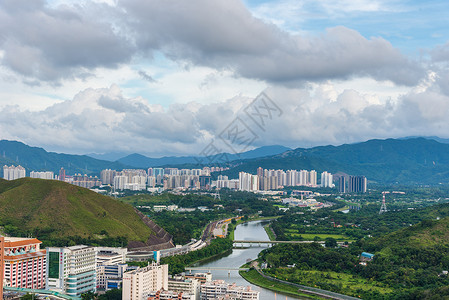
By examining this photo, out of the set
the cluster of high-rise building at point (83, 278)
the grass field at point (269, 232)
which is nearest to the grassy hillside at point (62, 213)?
the cluster of high-rise building at point (83, 278)

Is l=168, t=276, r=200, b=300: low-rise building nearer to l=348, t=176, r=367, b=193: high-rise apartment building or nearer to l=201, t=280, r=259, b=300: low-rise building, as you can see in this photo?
l=201, t=280, r=259, b=300: low-rise building

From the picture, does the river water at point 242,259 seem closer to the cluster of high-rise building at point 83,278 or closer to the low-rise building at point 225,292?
the low-rise building at point 225,292

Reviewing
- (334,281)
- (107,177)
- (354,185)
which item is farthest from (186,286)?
(107,177)

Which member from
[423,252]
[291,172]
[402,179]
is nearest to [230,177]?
[291,172]

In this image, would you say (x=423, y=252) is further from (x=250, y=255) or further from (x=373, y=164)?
(x=373, y=164)

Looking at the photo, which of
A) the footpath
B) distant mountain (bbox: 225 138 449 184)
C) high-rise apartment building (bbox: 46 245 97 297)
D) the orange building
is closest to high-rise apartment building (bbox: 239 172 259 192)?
distant mountain (bbox: 225 138 449 184)
